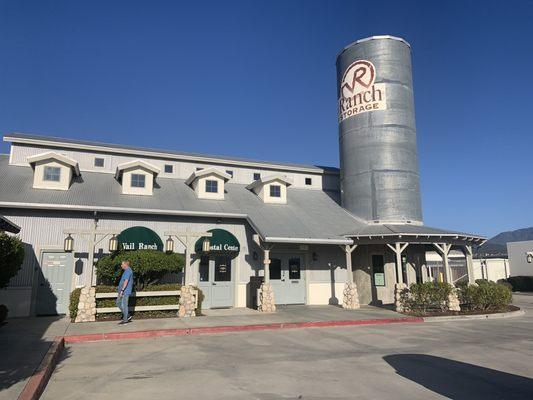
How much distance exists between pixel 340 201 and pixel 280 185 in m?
4.53

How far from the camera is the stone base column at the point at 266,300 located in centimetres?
1630

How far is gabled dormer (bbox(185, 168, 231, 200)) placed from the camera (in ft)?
65.4

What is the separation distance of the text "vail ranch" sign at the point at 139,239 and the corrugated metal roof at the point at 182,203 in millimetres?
1078

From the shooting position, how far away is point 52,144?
19.6 m

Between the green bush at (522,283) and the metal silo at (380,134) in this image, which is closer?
the metal silo at (380,134)

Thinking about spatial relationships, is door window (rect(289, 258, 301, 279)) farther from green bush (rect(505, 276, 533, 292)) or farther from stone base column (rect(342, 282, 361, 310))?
Answer: green bush (rect(505, 276, 533, 292))

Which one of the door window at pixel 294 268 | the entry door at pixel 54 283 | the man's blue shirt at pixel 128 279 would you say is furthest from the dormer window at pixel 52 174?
the door window at pixel 294 268

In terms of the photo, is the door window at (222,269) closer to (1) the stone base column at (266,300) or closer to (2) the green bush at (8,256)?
(1) the stone base column at (266,300)

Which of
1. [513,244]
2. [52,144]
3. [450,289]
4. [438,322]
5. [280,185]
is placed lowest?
[438,322]

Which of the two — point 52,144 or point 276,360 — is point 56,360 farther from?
point 52,144

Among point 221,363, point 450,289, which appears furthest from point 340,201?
point 221,363

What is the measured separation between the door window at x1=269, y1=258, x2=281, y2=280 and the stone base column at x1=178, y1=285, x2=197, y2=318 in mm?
5098

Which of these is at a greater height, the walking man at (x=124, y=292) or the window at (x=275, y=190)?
Answer: the window at (x=275, y=190)

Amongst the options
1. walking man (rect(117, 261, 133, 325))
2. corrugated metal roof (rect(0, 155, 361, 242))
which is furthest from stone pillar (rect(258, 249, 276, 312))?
walking man (rect(117, 261, 133, 325))
